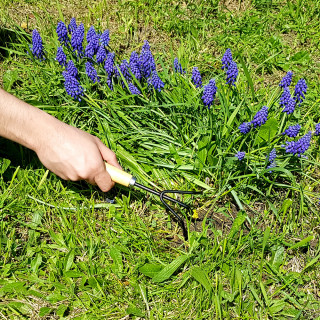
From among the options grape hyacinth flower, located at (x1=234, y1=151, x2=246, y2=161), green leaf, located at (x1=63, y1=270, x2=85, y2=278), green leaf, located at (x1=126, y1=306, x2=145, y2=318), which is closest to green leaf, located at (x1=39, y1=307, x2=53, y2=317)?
green leaf, located at (x1=63, y1=270, x2=85, y2=278)

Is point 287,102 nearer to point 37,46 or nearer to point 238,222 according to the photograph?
point 238,222

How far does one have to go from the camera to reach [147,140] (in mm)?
3018

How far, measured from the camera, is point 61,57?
308 cm

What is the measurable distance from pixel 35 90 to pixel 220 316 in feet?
7.28

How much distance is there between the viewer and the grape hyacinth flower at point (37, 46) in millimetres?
3078

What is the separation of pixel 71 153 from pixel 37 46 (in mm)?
1279

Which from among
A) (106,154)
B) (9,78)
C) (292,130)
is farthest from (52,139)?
(292,130)

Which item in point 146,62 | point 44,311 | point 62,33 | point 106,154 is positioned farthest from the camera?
point 62,33

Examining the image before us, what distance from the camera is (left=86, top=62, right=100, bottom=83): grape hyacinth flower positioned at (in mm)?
2991

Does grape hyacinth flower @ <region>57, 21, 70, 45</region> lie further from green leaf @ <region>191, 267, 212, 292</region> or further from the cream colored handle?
green leaf @ <region>191, 267, 212, 292</region>

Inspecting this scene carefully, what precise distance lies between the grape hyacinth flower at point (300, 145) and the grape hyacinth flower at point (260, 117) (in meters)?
0.21

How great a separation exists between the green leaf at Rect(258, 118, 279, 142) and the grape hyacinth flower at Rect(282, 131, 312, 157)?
0.51 ft

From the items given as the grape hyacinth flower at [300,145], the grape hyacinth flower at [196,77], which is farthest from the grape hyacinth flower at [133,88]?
the grape hyacinth flower at [300,145]

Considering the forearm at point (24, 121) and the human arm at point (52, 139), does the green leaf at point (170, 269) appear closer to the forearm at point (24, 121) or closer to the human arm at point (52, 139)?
the human arm at point (52, 139)
